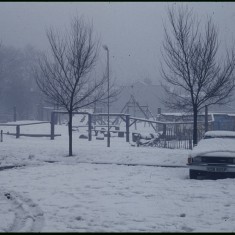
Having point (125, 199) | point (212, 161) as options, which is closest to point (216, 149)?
point (212, 161)

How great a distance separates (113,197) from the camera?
364 inches

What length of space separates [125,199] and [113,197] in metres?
0.34

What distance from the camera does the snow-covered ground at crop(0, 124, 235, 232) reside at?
7035mm

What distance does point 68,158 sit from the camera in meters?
16.6

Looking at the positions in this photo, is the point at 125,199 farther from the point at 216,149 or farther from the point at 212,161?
the point at 216,149

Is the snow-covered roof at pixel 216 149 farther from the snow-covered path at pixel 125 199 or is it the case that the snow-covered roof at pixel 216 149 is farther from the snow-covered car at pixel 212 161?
the snow-covered path at pixel 125 199

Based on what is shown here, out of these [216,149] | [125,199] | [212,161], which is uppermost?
[216,149]

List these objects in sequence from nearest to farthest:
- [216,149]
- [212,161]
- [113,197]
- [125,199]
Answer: [125,199] < [113,197] < [212,161] < [216,149]

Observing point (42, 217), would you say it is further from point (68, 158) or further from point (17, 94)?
point (17, 94)

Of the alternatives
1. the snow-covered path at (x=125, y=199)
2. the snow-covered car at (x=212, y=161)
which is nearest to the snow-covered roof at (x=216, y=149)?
the snow-covered car at (x=212, y=161)

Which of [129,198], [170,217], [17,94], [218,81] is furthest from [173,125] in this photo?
[17,94]

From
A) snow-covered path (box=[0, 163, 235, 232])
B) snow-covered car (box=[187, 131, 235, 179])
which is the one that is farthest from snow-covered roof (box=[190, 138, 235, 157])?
snow-covered path (box=[0, 163, 235, 232])

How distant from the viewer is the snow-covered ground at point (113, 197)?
7.04 metres

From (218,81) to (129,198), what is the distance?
822 centimetres
